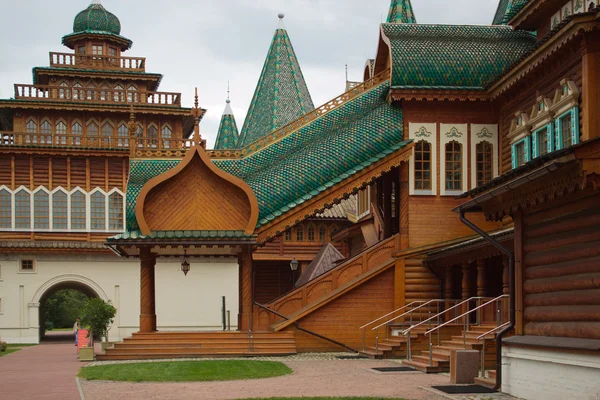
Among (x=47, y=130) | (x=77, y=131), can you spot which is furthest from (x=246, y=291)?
(x=47, y=130)

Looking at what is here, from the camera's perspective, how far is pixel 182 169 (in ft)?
94.0

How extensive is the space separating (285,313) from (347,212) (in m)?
25.5

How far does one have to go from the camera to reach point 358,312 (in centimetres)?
2928

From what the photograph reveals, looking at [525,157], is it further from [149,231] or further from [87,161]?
[87,161]

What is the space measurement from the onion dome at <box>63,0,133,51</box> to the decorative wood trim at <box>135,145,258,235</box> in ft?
97.1

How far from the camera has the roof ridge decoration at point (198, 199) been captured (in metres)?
28.3

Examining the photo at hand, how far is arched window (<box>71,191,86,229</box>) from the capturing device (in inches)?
1993

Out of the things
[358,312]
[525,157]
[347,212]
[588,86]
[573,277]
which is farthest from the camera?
[347,212]

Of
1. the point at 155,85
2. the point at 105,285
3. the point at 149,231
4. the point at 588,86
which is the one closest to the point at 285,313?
the point at 149,231

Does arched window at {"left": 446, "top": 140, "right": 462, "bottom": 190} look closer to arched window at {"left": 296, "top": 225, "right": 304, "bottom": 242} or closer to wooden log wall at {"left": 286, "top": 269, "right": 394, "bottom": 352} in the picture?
wooden log wall at {"left": 286, "top": 269, "right": 394, "bottom": 352}

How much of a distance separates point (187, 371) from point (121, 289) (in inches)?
1126

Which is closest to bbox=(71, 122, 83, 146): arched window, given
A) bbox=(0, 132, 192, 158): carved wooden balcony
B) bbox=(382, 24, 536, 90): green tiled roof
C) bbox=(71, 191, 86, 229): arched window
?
bbox=(0, 132, 192, 158): carved wooden balcony

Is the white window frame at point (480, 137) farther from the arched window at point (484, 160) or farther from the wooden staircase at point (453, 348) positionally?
the wooden staircase at point (453, 348)

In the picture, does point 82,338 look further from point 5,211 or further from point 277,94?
point 277,94
